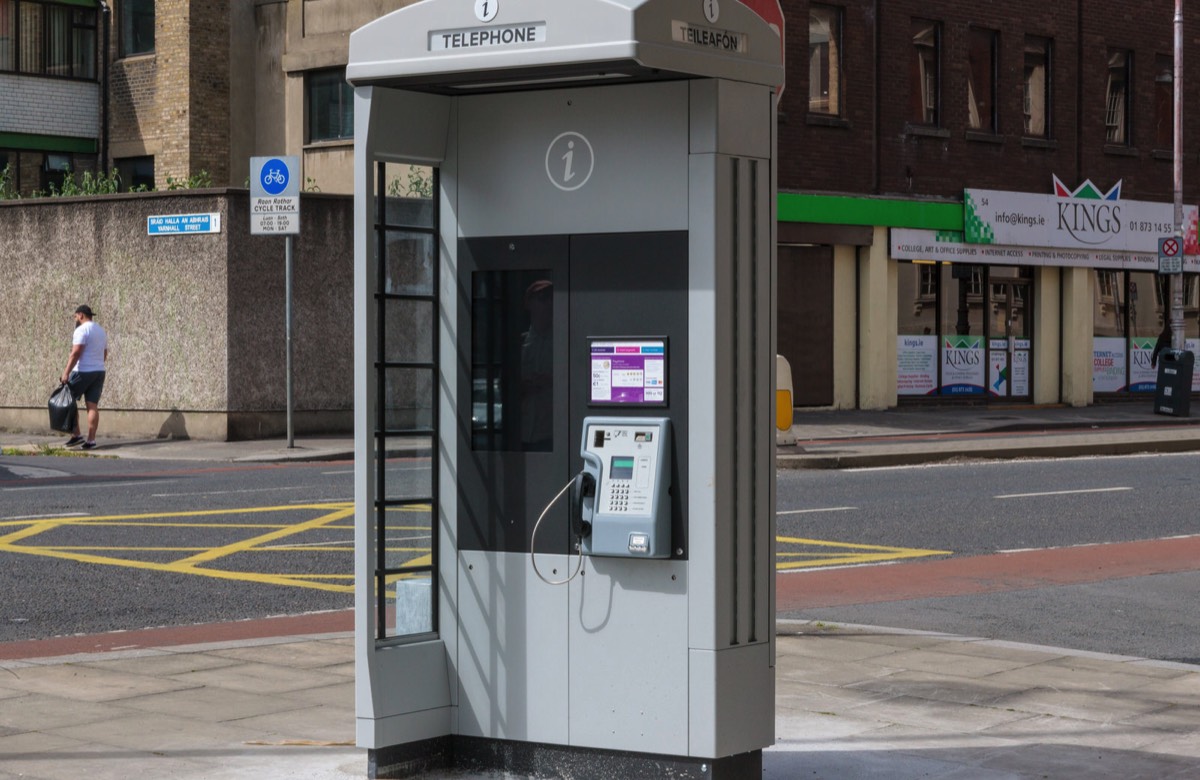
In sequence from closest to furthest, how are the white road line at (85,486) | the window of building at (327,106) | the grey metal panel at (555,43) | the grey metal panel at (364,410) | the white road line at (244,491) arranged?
the grey metal panel at (555,43) → the grey metal panel at (364,410) → the white road line at (244,491) → the white road line at (85,486) → the window of building at (327,106)

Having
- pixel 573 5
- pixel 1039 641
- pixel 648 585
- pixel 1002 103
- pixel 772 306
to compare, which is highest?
pixel 1002 103

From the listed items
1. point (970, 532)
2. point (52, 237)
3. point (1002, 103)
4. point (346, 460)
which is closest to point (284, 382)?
point (346, 460)

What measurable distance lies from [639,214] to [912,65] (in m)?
27.6

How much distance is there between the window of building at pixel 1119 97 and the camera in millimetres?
36188

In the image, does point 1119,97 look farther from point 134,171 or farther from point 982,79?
point 134,171

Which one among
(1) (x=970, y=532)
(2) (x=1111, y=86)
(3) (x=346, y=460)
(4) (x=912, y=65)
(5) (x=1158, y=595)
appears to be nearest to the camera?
(5) (x=1158, y=595)

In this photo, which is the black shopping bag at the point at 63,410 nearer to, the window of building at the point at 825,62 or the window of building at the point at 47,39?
the window of building at the point at 825,62

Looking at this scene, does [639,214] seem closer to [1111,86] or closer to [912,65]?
[912,65]

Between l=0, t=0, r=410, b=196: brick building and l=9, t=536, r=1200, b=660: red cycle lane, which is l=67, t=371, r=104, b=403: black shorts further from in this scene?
l=9, t=536, r=1200, b=660: red cycle lane

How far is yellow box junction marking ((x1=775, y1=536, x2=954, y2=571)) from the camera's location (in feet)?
40.9

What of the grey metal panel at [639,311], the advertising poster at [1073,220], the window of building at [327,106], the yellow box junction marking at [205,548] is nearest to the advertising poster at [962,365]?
the advertising poster at [1073,220]

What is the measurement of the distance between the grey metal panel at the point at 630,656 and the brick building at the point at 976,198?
2445 centimetres

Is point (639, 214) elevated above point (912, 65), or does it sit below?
below

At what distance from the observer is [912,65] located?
32.4m
